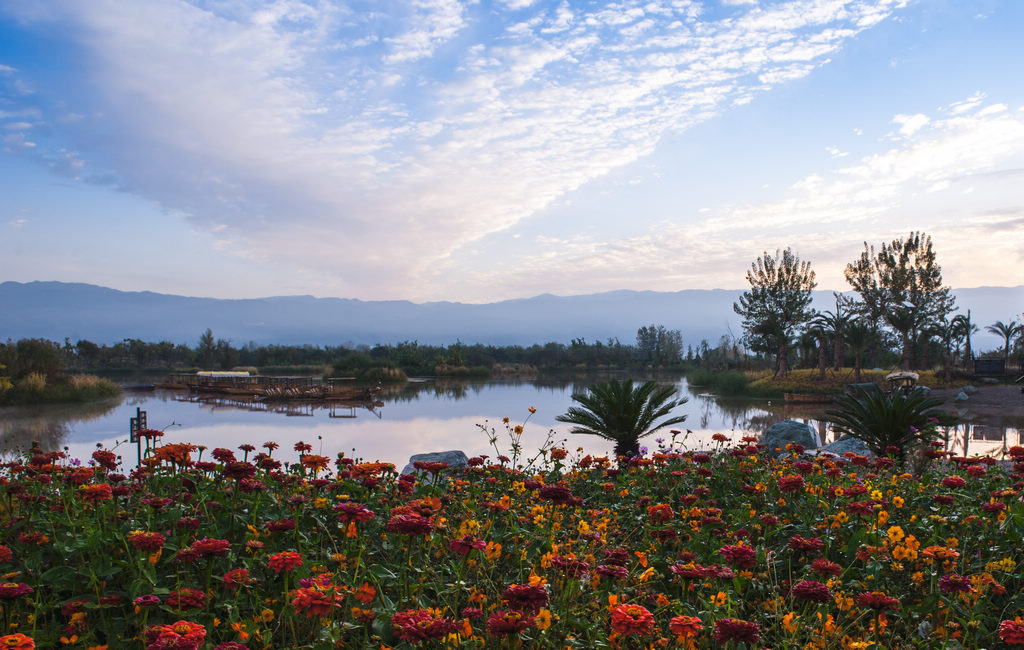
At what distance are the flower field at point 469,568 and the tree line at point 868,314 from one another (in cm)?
2654

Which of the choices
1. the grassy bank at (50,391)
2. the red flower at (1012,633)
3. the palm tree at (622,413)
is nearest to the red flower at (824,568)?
the red flower at (1012,633)

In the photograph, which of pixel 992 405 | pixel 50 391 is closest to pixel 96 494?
pixel 992 405

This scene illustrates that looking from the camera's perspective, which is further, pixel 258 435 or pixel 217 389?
pixel 217 389

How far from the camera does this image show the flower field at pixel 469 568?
1596mm

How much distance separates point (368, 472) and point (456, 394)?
2331 cm

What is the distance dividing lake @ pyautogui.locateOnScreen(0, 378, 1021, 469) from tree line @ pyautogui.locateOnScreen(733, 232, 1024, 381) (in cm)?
727

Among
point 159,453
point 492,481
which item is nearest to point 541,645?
point 159,453

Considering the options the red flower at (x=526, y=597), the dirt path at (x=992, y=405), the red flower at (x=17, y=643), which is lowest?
the dirt path at (x=992, y=405)

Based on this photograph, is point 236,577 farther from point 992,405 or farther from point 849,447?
point 992,405

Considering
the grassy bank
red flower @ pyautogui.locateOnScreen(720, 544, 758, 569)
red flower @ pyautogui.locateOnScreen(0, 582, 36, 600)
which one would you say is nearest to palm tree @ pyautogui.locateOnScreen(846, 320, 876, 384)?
red flower @ pyautogui.locateOnScreen(720, 544, 758, 569)

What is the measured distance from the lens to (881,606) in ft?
4.89

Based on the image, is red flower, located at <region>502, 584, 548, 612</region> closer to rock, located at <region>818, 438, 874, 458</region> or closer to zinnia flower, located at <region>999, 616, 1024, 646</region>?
zinnia flower, located at <region>999, 616, 1024, 646</region>

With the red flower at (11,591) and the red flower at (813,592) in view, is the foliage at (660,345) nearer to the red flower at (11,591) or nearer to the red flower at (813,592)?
the red flower at (813,592)

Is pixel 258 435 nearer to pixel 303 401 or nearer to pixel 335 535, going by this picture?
pixel 303 401
